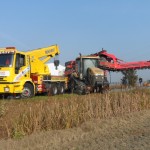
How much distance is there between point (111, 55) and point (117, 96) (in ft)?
51.0

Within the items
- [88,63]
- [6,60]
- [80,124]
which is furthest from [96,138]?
[88,63]

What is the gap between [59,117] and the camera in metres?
9.82

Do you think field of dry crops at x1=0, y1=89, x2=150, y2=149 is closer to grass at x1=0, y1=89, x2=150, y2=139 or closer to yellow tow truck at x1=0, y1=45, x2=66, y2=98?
grass at x1=0, y1=89, x2=150, y2=139

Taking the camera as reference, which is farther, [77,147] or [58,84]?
[58,84]

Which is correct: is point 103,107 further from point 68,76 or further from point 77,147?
point 68,76

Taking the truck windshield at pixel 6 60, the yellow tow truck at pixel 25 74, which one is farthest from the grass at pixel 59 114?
the truck windshield at pixel 6 60

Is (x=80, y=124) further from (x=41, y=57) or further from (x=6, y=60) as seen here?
(x=41, y=57)

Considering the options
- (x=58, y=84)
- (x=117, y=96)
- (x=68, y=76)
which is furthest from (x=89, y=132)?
(x=68, y=76)

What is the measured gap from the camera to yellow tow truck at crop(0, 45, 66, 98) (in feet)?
54.0

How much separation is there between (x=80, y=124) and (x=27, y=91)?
26.3 feet

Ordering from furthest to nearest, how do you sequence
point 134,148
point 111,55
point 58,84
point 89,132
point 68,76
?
point 111,55 → point 68,76 → point 58,84 → point 89,132 → point 134,148

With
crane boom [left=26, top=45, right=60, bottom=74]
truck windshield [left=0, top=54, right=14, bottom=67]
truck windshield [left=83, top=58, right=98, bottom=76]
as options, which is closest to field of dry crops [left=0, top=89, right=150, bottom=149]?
truck windshield [left=0, top=54, right=14, bottom=67]

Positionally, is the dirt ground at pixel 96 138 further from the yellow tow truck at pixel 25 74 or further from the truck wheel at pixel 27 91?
the truck wheel at pixel 27 91

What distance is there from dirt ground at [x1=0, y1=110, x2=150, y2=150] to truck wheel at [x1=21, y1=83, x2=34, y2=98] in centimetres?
792
